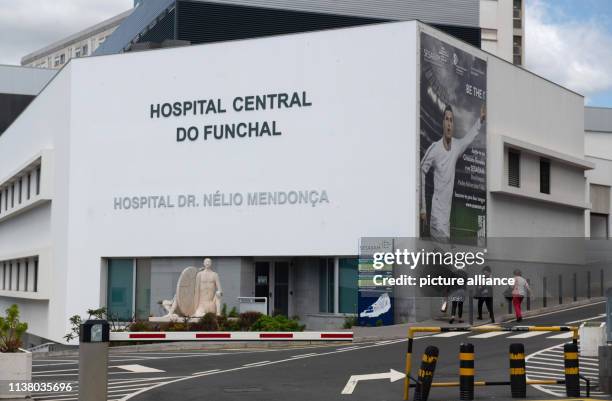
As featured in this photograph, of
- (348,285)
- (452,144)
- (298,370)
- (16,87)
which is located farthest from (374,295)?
(16,87)

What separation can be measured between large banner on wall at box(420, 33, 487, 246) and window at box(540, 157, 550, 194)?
6437mm

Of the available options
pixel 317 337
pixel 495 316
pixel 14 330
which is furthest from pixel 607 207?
pixel 14 330

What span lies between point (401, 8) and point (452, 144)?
19.1 m

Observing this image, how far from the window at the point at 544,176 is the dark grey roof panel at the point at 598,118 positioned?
29609 millimetres

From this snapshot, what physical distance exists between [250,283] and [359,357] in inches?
592

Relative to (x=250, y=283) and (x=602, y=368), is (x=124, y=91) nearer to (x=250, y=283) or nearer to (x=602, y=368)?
(x=250, y=283)

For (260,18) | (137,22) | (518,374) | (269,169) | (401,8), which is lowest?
(518,374)

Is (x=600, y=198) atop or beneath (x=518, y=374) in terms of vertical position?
atop

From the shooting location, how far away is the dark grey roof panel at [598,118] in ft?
244

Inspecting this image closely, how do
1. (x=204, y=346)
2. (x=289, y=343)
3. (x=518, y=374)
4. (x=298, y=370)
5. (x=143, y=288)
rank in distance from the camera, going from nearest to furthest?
(x=518, y=374), (x=298, y=370), (x=204, y=346), (x=289, y=343), (x=143, y=288)

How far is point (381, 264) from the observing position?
1372 inches

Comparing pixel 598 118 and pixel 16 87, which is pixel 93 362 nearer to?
pixel 16 87

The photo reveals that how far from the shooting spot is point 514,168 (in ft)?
143

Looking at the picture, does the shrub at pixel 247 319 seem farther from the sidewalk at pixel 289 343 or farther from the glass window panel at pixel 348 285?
the glass window panel at pixel 348 285
